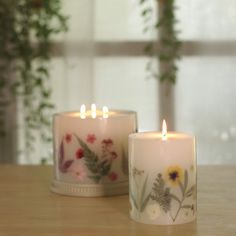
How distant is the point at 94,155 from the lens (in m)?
0.87

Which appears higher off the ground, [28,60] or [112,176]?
[28,60]

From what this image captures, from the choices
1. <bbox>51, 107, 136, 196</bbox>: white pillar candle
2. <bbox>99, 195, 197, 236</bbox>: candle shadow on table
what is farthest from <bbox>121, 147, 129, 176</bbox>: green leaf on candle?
<bbox>99, 195, 197, 236</bbox>: candle shadow on table

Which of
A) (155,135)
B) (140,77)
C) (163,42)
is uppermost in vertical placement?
(163,42)

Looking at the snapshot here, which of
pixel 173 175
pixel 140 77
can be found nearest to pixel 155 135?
pixel 173 175

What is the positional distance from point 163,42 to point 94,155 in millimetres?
1944

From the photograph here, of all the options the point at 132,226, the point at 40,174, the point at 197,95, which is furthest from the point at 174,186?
the point at 197,95

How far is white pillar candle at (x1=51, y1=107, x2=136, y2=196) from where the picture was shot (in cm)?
87

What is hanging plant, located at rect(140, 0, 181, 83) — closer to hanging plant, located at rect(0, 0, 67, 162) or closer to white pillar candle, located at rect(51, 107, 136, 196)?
hanging plant, located at rect(0, 0, 67, 162)

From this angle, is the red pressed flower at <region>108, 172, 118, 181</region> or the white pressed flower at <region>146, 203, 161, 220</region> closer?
the white pressed flower at <region>146, 203, 161, 220</region>

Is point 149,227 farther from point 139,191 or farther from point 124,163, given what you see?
point 124,163

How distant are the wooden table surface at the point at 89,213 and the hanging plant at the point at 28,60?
1.78 meters

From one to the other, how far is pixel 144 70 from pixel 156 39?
16 centimetres

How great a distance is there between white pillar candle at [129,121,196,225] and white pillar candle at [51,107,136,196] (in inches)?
5.4

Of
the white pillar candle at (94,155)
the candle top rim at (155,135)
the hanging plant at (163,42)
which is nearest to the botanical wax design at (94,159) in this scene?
the white pillar candle at (94,155)
